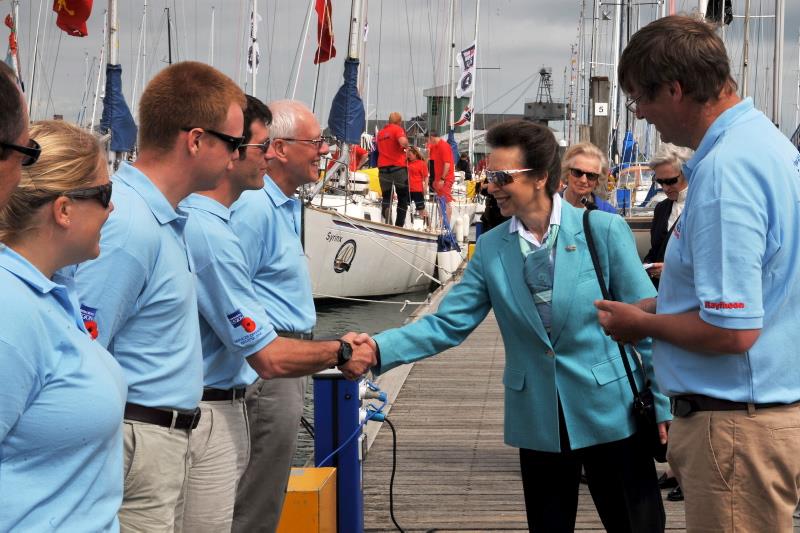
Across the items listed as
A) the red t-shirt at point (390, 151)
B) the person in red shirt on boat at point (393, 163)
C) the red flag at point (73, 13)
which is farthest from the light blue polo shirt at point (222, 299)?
the red t-shirt at point (390, 151)

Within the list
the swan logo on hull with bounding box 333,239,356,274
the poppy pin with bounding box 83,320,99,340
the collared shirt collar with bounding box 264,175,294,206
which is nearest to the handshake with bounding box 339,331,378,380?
the collared shirt collar with bounding box 264,175,294,206

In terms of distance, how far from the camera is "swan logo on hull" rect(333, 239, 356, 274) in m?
19.2

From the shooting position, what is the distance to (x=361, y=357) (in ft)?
13.3

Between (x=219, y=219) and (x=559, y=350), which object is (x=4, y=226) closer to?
(x=219, y=219)

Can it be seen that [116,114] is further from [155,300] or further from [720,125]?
[720,125]

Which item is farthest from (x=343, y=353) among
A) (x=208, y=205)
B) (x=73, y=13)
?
(x=73, y=13)

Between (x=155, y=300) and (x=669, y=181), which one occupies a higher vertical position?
(x=669, y=181)

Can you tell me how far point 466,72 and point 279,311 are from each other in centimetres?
3003

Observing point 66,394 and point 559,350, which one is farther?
point 559,350

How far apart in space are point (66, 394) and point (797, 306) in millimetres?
1817

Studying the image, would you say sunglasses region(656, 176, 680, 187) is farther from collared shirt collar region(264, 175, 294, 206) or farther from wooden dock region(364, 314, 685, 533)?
collared shirt collar region(264, 175, 294, 206)

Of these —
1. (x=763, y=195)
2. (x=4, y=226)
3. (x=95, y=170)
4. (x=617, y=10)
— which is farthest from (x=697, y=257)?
(x=617, y=10)

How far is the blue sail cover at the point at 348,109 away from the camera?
14.8 metres

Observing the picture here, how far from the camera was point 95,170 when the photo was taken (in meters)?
2.21
